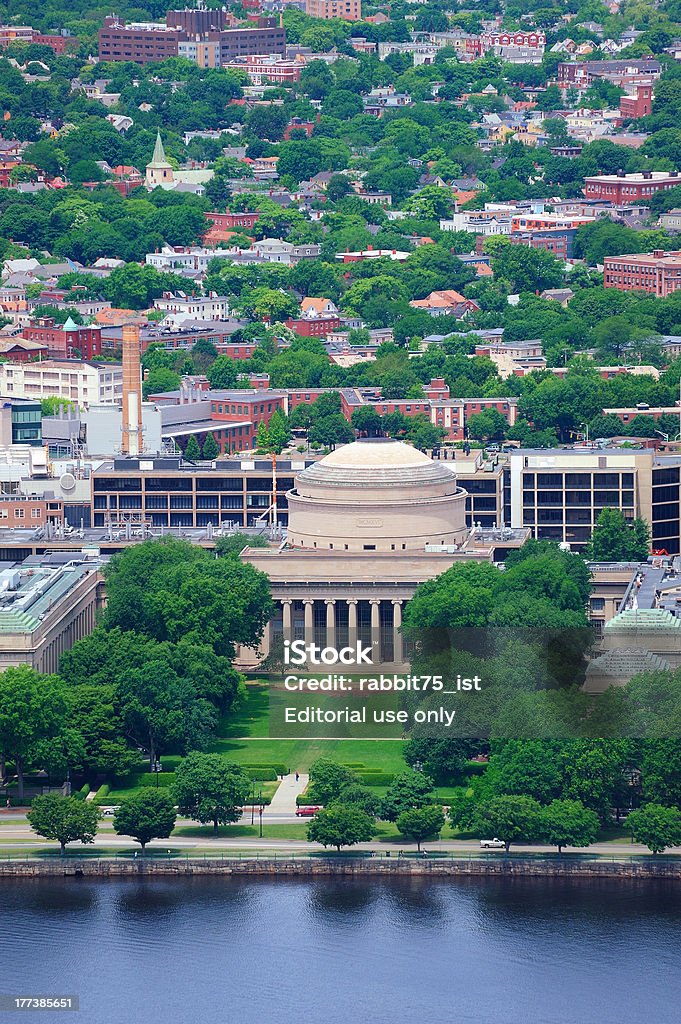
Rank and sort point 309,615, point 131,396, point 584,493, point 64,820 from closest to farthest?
point 64,820
point 309,615
point 584,493
point 131,396

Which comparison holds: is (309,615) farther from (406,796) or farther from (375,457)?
(406,796)

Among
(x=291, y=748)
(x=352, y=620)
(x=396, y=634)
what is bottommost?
(x=396, y=634)

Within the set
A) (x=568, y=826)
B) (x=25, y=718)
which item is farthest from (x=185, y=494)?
(x=568, y=826)

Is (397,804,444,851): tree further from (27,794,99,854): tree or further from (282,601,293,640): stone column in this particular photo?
(282,601,293,640): stone column

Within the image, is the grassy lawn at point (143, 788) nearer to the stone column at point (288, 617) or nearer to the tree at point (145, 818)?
the tree at point (145, 818)

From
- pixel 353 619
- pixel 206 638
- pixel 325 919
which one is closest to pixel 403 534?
pixel 353 619

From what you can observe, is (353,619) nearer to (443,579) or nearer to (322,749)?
(443,579)

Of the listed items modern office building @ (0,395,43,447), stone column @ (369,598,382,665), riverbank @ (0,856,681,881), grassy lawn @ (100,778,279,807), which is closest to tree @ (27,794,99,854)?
riverbank @ (0,856,681,881)
